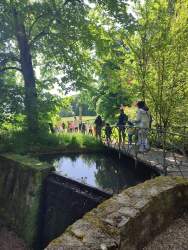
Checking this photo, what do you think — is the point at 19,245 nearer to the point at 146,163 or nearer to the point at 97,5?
the point at 146,163

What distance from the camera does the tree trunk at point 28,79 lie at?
48.5 feet

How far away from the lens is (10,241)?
421 inches

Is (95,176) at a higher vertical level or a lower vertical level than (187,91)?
lower

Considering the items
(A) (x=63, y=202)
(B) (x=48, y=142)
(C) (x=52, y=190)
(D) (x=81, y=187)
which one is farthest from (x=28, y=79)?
(D) (x=81, y=187)

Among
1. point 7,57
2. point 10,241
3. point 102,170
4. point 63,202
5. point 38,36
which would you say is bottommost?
point 10,241

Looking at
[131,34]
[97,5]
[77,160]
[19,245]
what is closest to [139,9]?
[131,34]

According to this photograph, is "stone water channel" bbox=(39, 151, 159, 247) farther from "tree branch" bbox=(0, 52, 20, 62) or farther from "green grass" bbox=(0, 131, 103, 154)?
"tree branch" bbox=(0, 52, 20, 62)

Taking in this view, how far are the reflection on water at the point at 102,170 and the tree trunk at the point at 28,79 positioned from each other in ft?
7.65

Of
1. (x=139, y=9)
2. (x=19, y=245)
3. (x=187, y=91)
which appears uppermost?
(x=139, y=9)

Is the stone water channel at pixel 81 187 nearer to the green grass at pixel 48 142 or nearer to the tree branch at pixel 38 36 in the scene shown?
the green grass at pixel 48 142

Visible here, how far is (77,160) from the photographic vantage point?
526 inches

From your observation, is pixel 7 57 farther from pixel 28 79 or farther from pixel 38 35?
pixel 38 35

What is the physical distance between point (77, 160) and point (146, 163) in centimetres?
423

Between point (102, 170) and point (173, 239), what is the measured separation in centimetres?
633
